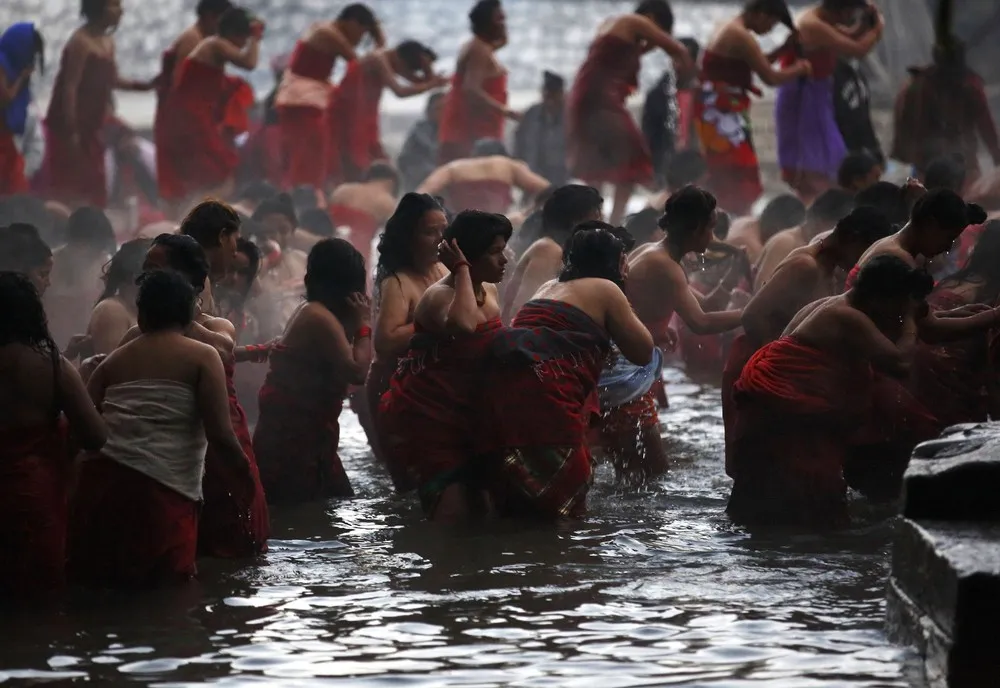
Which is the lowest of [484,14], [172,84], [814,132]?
[814,132]

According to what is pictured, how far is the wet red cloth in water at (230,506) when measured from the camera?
18.9 feet

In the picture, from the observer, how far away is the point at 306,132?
45.3ft

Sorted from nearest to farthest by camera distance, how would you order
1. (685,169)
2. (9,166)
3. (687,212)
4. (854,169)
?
(687,212) < (854,169) < (685,169) < (9,166)

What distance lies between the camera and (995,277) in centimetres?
687

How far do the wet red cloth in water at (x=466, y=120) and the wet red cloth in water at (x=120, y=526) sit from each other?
30.5 ft

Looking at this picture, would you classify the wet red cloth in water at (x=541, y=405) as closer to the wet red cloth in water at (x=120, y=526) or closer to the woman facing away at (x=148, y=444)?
the woman facing away at (x=148, y=444)

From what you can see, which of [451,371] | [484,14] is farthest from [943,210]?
[484,14]

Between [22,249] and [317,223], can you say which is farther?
[317,223]

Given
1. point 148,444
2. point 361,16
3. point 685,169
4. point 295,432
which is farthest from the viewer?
point 361,16

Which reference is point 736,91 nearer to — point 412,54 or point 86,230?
point 412,54

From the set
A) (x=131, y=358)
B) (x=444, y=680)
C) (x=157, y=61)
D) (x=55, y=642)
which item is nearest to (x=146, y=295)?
(x=131, y=358)

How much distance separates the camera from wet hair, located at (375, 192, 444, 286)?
6.69 meters

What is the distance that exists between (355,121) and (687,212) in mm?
7057

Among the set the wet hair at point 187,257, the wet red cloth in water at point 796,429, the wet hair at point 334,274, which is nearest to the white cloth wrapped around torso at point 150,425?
the wet hair at point 187,257
